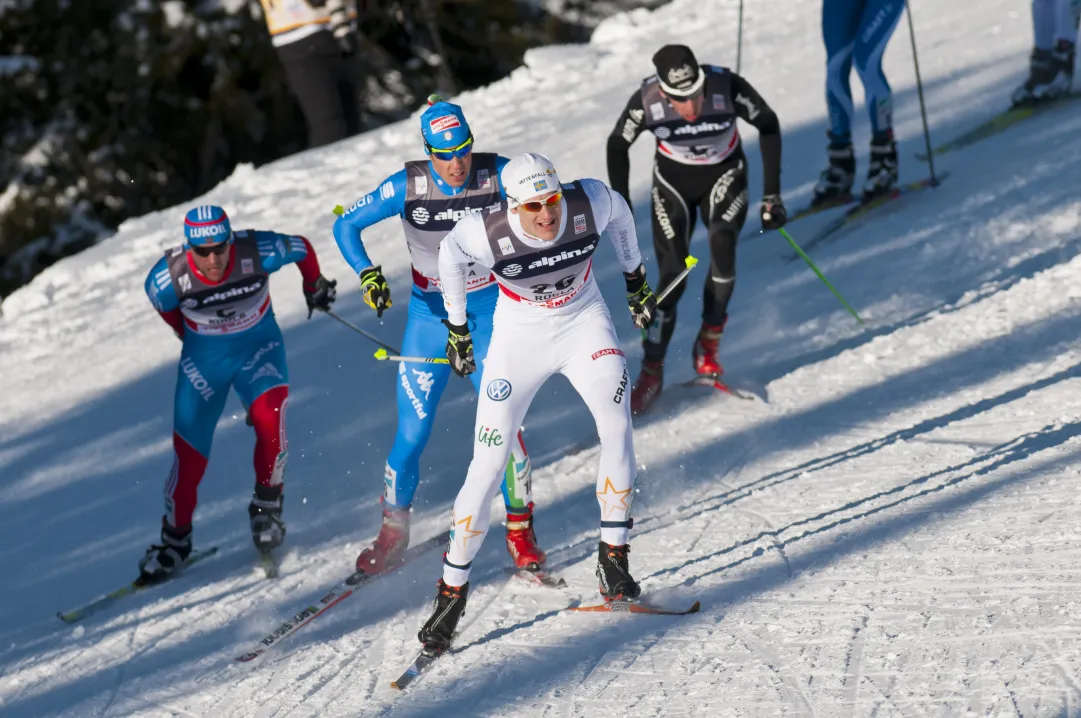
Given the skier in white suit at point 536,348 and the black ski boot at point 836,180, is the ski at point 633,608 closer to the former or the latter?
the skier in white suit at point 536,348

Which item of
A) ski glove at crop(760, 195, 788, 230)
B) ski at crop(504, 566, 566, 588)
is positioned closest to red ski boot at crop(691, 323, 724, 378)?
ski glove at crop(760, 195, 788, 230)

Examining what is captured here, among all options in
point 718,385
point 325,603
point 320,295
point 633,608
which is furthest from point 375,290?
point 718,385

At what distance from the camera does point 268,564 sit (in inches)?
277

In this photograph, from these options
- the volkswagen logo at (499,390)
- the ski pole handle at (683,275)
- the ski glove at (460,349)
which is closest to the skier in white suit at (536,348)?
the volkswagen logo at (499,390)

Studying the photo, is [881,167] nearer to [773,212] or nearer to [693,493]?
[773,212]

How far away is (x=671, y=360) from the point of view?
8.80 metres

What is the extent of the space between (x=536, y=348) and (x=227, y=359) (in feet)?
6.85

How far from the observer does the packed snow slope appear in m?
5.31

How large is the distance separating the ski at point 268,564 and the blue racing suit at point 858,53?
5244 millimetres

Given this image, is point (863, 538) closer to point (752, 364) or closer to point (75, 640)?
point (752, 364)

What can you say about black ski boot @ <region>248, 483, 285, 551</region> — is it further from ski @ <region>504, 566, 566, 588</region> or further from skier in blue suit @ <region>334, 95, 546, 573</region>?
ski @ <region>504, 566, 566, 588</region>

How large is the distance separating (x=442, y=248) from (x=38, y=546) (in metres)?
3.88

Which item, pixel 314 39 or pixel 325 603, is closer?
pixel 325 603

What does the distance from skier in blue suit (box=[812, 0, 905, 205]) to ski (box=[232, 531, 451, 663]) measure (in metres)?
4.71
